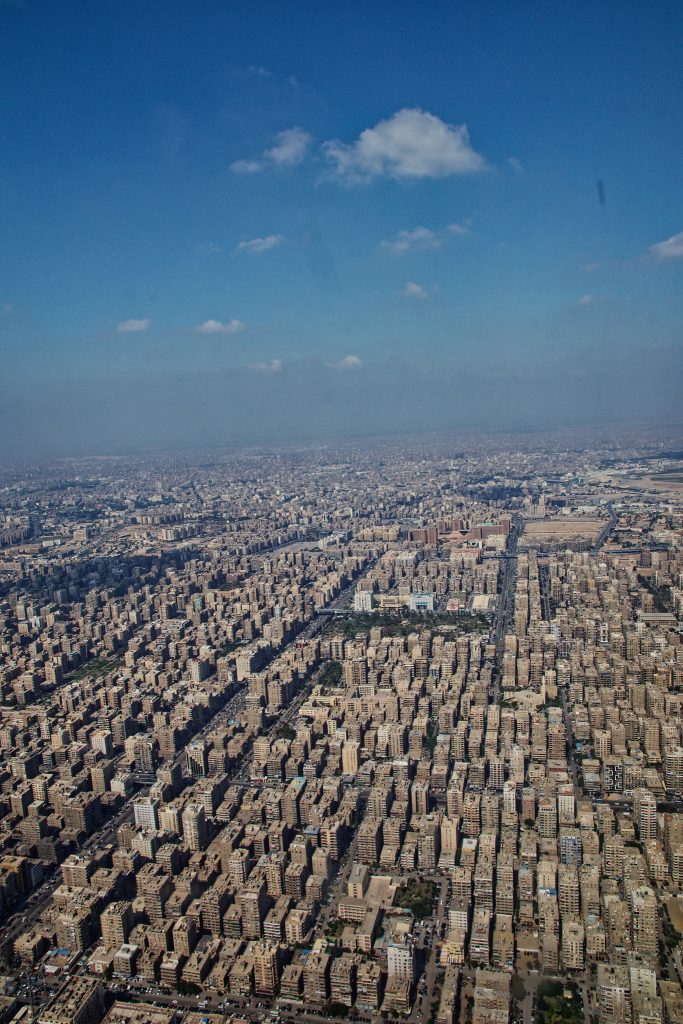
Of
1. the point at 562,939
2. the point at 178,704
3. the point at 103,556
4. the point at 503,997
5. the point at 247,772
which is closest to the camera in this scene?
the point at 503,997

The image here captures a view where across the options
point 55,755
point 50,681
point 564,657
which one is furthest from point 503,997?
point 50,681

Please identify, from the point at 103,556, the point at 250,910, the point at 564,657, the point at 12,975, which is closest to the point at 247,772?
the point at 250,910

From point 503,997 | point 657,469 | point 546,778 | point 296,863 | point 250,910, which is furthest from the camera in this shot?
point 657,469

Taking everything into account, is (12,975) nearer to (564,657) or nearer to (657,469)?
(564,657)

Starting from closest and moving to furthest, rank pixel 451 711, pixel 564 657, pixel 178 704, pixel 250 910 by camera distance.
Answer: pixel 250 910
pixel 451 711
pixel 178 704
pixel 564 657

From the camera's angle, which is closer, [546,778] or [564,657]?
[546,778]

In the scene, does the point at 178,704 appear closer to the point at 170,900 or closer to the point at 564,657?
the point at 170,900

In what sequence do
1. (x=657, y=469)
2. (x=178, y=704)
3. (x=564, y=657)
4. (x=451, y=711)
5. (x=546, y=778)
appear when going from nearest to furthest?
(x=546, y=778) < (x=451, y=711) < (x=178, y=704) < (x=564, y=657) < (x=657, y=469)

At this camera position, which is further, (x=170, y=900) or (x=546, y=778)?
(x=546, y=778)

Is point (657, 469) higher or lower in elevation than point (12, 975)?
higher
